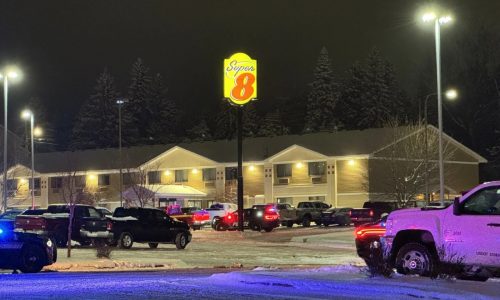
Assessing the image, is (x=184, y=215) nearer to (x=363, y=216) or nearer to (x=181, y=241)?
(x=363, y=216)

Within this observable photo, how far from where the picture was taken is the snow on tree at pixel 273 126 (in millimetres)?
110875

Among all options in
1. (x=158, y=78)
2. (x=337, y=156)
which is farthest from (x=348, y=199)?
(x=158, y=78)

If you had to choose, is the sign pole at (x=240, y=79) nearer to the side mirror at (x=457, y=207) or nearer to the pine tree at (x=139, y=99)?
the side mirror at (x=457, y=207)

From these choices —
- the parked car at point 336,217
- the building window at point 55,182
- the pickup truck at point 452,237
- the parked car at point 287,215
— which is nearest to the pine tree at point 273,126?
the building window at point 55,182

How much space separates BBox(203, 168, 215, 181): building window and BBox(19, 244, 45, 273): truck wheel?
55.5 meters

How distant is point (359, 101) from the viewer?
106688mm

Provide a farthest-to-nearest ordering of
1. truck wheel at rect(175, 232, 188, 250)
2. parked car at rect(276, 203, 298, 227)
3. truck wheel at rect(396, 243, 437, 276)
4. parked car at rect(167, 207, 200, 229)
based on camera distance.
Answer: parked car at rect(276, 203, 298, 227) → parked car at rect(167, 207, 200, 229) → truck wheel at rect(175, 232, 188, 250) → truck wheel at rect(396, 243, 437, 276)

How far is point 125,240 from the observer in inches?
1128

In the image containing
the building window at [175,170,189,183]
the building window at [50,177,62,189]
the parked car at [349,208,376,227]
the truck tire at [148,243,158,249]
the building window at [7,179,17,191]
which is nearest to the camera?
the truck tire at [148,243,158,249]

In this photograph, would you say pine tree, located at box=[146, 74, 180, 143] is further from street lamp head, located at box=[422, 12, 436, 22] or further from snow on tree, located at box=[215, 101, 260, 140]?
street lamp head, located at box=[422, 12, 436, 22]

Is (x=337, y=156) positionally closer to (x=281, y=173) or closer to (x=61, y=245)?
(x=281, y=173)

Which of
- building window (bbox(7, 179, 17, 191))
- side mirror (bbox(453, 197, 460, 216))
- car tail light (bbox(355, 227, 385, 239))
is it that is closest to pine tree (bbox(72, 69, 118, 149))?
building window (bbox(7, 179, 17, 191))

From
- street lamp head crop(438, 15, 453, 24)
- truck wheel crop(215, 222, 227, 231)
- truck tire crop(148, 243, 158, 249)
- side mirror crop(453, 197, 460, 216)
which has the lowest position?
truck wheel crop(215, 222, 227, 231)

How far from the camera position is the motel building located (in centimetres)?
6262
